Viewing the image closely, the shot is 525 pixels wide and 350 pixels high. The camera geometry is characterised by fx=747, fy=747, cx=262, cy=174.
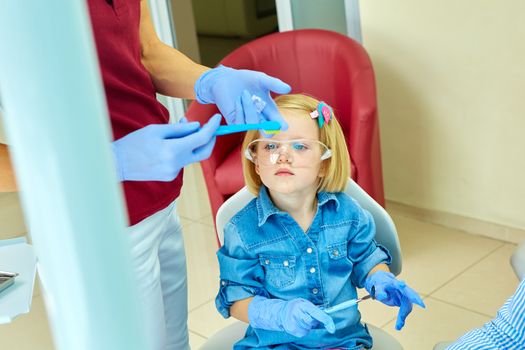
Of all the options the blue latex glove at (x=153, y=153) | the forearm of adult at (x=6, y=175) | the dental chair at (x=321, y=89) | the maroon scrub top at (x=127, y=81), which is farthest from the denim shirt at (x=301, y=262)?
the dental chair at (x=321, y=89)

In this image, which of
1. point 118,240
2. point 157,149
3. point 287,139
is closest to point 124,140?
point 157,149

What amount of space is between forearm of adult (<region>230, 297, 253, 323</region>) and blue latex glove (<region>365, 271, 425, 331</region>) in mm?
275

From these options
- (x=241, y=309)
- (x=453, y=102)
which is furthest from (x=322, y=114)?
(x=453, y=102)

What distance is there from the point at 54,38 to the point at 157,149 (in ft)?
2.73

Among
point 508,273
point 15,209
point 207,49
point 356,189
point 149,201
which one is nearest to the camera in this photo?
point 149,201

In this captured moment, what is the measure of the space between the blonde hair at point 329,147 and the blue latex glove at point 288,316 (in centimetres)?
33

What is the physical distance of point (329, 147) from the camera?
1.74 m

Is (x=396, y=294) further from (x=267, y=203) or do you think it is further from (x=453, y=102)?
(x=453, y=102)

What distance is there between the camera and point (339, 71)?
3256mm

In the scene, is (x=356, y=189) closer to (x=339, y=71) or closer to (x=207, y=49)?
(x=339, y=71)

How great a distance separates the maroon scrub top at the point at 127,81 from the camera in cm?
133

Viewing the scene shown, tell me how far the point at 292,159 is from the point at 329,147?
11 centimetres

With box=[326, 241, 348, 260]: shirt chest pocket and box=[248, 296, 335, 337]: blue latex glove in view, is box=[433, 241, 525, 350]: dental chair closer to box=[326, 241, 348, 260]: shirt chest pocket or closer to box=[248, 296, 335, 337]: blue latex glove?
box=[326, 241, 348, 260]: shirt chest pocket

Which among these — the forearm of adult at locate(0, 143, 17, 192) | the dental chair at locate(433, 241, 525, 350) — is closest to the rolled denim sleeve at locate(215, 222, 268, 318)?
the dental chair at locate(433, 241, 525, 350)
